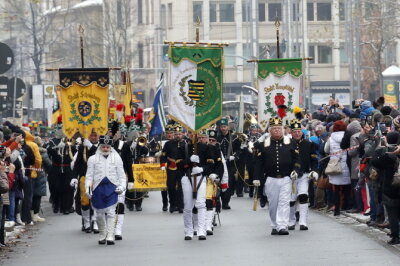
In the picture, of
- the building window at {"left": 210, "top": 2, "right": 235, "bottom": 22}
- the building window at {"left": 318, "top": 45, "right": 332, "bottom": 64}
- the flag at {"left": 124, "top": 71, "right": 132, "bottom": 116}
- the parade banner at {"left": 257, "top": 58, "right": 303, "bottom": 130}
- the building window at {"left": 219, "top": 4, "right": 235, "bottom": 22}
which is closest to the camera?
the parade banner at {"left": 257, "top": 58, "right": 303, "bottom": 130}

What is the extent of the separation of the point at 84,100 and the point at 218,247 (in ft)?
25.4

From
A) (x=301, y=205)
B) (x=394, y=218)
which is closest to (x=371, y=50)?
(x=301, y=205)

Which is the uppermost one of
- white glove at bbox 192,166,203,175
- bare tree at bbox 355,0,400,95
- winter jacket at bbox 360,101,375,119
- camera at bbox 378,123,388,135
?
bare tree at bbox 355,0,400,95

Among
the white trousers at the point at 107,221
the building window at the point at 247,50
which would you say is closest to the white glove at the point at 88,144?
the white trousers at the point at 107,221

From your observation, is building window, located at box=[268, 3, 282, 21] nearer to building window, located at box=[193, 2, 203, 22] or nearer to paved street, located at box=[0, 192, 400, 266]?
building window, located at box=[193, 2, 203, 22]

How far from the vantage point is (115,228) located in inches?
789

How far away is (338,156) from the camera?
23422 millimetres

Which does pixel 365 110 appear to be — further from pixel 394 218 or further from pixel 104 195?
pixel 104 195

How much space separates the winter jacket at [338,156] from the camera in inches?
915

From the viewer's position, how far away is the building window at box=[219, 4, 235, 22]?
321ft

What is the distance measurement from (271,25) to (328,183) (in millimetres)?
73020

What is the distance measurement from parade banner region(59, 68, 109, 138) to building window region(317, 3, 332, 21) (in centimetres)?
7094

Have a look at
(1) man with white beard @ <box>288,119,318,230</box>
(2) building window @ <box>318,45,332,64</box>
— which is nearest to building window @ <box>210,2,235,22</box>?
(2) building window @ <box>318,45,332,64</box>

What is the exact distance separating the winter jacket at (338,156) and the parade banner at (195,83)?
11.0ft
